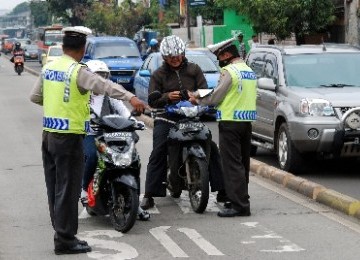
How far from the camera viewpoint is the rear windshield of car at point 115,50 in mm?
32969

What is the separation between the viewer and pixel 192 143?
10.4m

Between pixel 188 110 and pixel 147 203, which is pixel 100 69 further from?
pixel 147 203

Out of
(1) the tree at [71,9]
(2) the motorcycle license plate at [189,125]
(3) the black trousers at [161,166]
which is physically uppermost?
(2) the motorcycle license plate at [189,125]

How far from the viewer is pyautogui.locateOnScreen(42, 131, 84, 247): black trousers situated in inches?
337

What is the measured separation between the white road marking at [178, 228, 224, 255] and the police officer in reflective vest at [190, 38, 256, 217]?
0.80 m

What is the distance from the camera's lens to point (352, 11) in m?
29.2

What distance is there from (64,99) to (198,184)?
235 centimetres

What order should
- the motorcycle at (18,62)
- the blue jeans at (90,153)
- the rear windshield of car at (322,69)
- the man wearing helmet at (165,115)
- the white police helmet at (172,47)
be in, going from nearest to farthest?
the blue jeans at (90,153), the white police helmet at (172,47), the man wearing helmet at (165,115), the rear windshield of car at (322,69), the motorcycle at (18,62)

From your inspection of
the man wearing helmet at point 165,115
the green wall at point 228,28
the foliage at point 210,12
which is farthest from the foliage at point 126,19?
the man wearing helmet at point 165,115

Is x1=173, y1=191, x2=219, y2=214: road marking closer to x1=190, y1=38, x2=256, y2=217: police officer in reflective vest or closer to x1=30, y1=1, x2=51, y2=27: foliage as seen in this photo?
x1=190, y1=38, x2=256, y2=217: police officer in reflective vest

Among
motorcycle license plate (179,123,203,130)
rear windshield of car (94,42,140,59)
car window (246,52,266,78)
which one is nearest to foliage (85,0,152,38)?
rear windshield of car (94,42,140,59)

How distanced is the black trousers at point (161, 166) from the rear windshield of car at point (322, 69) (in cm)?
346

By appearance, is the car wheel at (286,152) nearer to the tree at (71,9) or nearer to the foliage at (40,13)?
the tree at (71,9)

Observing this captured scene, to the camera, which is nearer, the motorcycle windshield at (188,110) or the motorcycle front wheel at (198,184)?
the motorcycle front wheel at (198,184)
